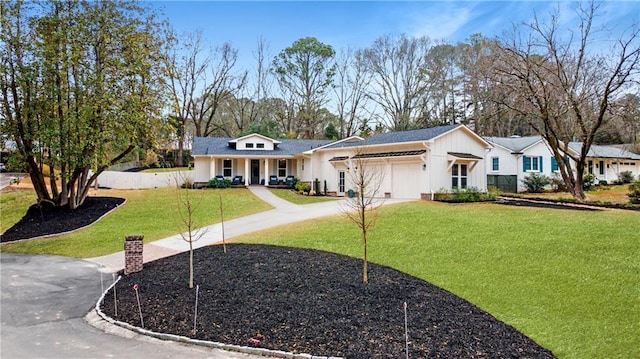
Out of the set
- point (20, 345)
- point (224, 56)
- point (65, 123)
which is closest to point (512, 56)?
point (65, 123)

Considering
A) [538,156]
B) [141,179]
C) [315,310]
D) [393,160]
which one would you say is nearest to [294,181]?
[393,160]

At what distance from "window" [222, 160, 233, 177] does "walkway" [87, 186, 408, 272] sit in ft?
26.3

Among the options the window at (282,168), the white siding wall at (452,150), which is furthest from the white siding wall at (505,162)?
the window at (282,168)

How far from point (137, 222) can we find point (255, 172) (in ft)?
47.4

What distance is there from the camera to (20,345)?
557cm

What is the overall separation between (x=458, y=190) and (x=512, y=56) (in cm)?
790

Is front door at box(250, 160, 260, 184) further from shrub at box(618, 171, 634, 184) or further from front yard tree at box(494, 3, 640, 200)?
shrub at box(618, 171, 634, 184)

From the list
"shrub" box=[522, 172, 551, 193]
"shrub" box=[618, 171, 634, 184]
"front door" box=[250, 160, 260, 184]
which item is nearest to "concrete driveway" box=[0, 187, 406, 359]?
"front door" box=[250, 160, 260, 184]

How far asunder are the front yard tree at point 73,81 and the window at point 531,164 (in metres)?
24.0

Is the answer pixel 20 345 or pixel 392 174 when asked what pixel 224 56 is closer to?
pixel 392 174

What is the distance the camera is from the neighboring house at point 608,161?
31714 mm

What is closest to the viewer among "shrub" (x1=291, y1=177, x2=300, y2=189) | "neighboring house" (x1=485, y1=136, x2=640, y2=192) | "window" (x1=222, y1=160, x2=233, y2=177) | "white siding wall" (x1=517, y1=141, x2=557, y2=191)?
"neighboring house" (x1=485, y1=136, x2=640, y2=192)

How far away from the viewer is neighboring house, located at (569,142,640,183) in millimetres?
31714

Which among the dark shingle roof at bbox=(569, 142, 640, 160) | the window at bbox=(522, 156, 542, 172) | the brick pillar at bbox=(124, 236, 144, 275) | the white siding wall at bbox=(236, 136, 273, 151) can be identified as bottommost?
the brick pillar at bbox=(124, 236, 144, 275)
